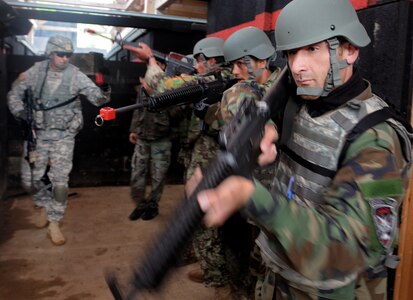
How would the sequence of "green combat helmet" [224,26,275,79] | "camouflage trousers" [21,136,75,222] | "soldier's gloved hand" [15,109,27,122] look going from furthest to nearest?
1. "camouflage trousers" [21,136,75,222]
2. "soldier's gloved hand" [15,109,27,122]
3. "green combat helmet" [224,26,275,79]

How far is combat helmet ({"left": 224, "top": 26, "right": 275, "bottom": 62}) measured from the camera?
2.53 m

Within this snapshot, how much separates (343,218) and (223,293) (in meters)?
2.11

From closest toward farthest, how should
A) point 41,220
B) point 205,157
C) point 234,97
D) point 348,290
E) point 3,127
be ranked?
point 348,290 < point 234,97 < point 205,157 < point 41,220 < point 3,127

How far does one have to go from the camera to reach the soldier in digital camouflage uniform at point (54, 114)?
3.65 metres

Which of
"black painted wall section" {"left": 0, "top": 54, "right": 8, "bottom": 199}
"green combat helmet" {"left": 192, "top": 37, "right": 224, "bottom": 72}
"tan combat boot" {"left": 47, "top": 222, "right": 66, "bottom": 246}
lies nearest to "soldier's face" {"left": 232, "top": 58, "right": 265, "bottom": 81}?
"green combat helmet" {"left": 192, "top": 37, "right": 224, "bottom": 72}

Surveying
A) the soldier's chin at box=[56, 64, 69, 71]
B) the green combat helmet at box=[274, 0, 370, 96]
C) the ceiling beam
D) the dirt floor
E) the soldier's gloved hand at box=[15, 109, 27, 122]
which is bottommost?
the dirt floor

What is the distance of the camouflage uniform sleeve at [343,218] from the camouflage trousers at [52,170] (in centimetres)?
320

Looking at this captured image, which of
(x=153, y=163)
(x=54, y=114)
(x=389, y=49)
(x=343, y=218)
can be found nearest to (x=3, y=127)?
(x=54, y=114)

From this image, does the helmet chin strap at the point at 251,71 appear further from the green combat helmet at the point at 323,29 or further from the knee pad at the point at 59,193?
the knee pad at the point at 59,193

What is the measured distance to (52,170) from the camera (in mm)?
3734

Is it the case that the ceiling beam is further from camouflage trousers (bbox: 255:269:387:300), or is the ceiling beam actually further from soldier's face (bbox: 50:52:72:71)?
camouflage trousers (bbox: 255:269:387:300)

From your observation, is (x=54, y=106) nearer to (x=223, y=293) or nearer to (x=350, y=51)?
Result: (x=223, y=293)

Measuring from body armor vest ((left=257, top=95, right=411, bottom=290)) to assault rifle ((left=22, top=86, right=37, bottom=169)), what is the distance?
9.70 feet

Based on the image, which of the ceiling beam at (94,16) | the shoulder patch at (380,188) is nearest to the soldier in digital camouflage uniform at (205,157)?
the shoulder patch at (380,188)
